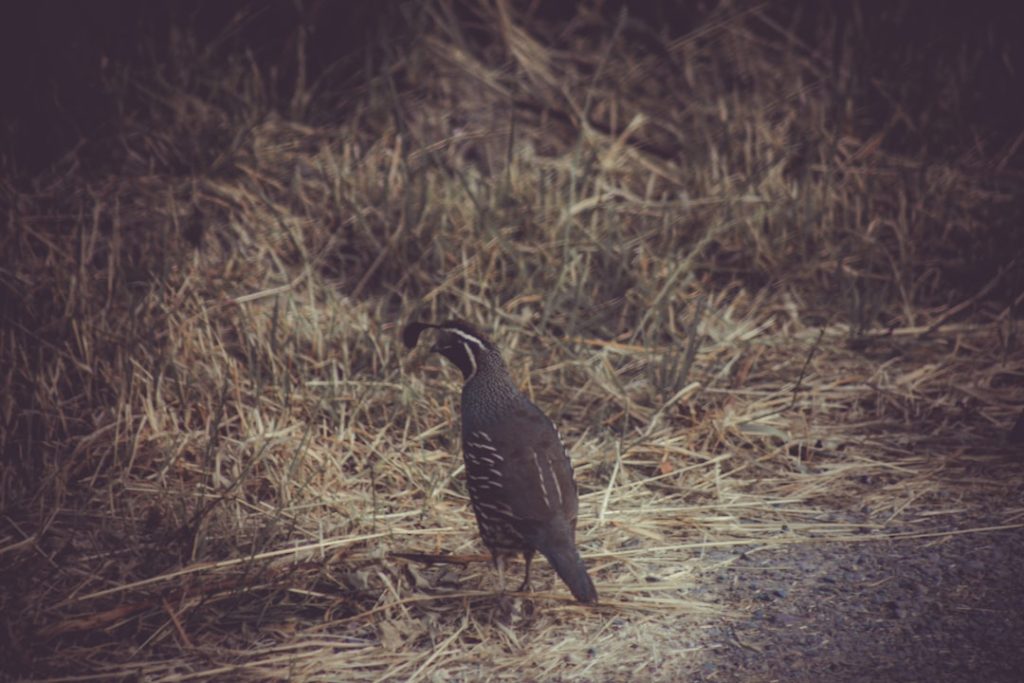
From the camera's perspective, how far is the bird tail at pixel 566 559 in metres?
2.77

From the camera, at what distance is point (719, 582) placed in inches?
123

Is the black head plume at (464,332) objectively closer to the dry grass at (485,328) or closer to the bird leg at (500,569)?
the dry grass at (485,328)

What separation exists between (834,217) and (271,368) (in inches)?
103

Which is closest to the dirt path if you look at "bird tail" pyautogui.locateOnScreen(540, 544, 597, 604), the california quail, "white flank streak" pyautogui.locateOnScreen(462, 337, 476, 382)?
"bird tail" pyautogui.locateOnScreen(540, 544, 597, 604)

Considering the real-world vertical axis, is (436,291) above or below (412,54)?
below

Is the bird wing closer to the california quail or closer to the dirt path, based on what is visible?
the california quail

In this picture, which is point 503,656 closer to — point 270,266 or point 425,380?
point 425,380

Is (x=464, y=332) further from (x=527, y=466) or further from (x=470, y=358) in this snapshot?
(x=527, y=466)

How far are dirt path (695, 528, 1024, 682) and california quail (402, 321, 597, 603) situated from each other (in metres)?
0.45

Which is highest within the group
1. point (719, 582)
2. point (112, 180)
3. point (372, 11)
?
point (372, 11)

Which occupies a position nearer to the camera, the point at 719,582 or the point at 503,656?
the point at 503,656

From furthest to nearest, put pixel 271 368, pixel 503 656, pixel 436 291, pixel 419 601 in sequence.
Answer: pixel 436 291
pixel 271 368
pixel 419 601
pixel 503 656

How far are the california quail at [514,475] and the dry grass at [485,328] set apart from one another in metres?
0.18

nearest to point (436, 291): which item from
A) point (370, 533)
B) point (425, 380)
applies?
point (425, 380)
